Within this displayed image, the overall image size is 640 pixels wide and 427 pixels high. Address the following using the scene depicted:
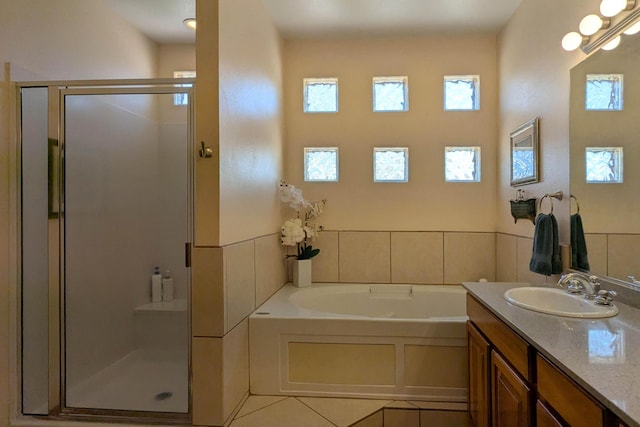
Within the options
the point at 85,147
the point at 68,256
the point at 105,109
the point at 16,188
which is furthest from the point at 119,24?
the point at 68,256

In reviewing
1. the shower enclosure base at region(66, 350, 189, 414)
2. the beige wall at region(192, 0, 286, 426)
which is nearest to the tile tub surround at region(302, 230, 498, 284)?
the beige wall at region(192, 0, 286, 426)

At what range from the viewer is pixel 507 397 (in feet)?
4.40

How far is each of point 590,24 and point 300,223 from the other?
212 centimetres

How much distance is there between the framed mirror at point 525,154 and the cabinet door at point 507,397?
130 cm

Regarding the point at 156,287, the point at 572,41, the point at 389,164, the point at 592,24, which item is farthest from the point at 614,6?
the point at 156,287

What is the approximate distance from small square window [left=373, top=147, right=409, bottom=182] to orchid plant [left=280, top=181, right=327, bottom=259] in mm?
523

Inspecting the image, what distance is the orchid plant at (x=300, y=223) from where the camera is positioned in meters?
2.89

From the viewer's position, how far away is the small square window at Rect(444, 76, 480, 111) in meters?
3.06

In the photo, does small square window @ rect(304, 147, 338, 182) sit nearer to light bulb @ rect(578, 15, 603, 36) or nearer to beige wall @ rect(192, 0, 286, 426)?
beige wall @ rect(192, 0, 286, 426)

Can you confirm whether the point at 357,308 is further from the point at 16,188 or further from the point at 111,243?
the point at 16,188

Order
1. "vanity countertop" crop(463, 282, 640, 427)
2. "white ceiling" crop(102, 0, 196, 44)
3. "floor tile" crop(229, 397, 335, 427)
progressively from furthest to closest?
"white ceiling" crop(102, 0, 196, 44) < "floor tile" crop(229, 397, 335, 427) < "vanity countertop" crop(463, 282, 640, 427)

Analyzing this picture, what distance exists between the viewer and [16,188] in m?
1.80

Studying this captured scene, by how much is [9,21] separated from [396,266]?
2843 mm

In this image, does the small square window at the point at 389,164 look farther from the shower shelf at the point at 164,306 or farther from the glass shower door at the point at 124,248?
the shower shelf at the point at 164,306
